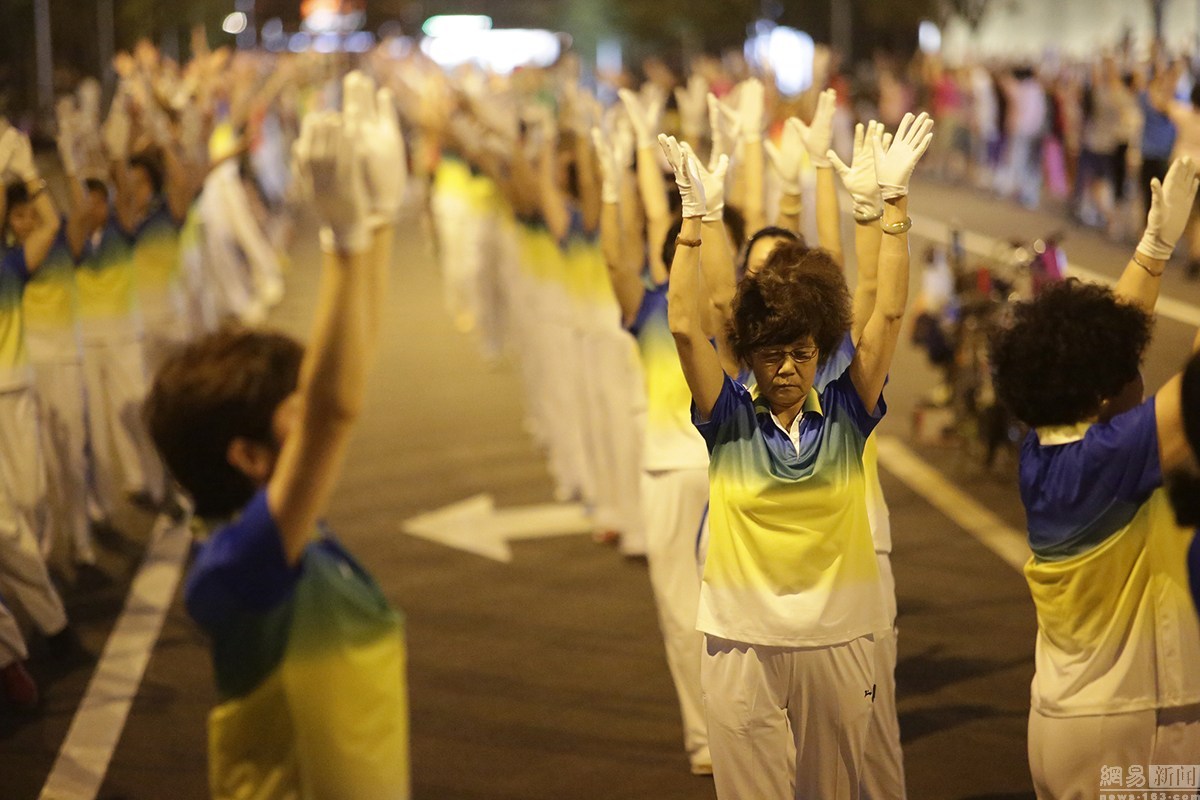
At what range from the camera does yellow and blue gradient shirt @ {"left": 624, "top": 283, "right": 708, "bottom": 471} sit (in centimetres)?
566

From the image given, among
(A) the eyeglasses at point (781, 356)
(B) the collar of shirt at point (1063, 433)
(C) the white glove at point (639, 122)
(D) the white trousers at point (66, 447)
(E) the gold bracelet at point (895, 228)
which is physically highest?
(E) the gold bracelet at point (895, 228)

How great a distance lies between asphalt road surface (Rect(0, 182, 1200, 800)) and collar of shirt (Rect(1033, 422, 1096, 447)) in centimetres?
206

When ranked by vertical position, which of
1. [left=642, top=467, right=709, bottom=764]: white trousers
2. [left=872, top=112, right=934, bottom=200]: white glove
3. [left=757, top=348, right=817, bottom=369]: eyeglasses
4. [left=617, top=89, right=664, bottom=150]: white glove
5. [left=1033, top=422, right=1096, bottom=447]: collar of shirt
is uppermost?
[left=872, top=112, right=934, bottom=200]: white glove

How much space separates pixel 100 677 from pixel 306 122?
15.8 feet

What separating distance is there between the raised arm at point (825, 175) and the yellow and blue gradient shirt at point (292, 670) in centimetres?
238

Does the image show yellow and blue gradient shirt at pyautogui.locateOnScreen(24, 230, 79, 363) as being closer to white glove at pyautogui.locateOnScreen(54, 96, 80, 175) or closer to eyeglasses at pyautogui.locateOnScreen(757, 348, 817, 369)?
white glove at pyautogui.locateOnScreen(54, 96, 80, 175)

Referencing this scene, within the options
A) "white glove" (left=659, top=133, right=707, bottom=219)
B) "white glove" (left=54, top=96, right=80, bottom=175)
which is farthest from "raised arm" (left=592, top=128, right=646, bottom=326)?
"white glove" (left=54, top=96, right=80, bottom=175)

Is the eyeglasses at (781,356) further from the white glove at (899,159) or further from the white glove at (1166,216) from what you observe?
the white glove at (1166,216)

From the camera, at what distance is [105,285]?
9.20 metres

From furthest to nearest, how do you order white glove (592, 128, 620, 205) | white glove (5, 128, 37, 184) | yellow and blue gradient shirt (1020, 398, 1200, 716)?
white glove (5, 128, 37, 184) → white glove (592, 128, 620, 205) → yellow and blue gradient shirt (1020, 398, 1200, 716)

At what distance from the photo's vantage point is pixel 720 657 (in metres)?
3.85

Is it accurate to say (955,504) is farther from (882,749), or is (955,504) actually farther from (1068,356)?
(1068,356)

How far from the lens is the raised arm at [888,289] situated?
382 centimetres

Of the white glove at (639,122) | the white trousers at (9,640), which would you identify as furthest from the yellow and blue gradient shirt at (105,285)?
the white glove at (639,122)
